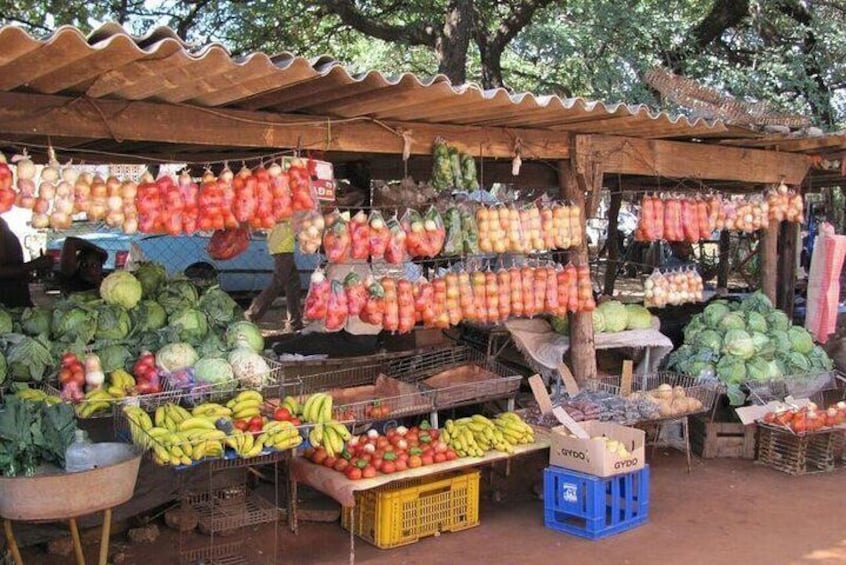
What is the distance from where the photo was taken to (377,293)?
5.78 meters

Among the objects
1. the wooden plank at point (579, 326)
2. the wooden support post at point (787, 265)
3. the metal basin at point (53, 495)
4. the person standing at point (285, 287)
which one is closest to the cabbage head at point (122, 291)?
the metal basin at point (53, 495)

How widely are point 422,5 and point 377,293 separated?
745 cm

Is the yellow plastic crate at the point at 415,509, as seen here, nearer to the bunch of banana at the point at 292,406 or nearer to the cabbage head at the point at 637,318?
the bunch of banana at the point at 292,406

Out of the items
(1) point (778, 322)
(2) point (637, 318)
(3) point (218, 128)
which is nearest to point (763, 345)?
(1) point (778, 322)

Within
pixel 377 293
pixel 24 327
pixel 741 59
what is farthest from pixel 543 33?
pixel 24 327

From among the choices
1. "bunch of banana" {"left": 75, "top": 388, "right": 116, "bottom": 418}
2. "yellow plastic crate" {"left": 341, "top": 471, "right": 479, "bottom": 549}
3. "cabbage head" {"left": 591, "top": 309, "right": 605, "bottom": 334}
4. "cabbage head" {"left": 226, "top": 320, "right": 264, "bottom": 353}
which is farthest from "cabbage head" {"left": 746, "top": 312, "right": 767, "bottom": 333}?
"bunch of banana" {"left": 75, "top": 388, "right": 116, "bottom": 418}

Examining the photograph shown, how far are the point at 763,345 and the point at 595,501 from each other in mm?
3096

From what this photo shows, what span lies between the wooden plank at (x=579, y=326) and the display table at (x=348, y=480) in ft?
3.86

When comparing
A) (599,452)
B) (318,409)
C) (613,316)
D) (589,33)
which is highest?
(589,33)

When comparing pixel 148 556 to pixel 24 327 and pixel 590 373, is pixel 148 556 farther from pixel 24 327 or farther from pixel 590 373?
pixel 590 373

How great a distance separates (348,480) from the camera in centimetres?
538

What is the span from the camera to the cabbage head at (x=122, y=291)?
19.1 feet

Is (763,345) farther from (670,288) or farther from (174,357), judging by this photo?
(174,357)

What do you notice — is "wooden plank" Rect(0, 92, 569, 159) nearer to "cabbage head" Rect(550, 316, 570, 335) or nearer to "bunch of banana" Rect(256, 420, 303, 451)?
"bunch of banana" Rect(256, 420, 303, 451)
